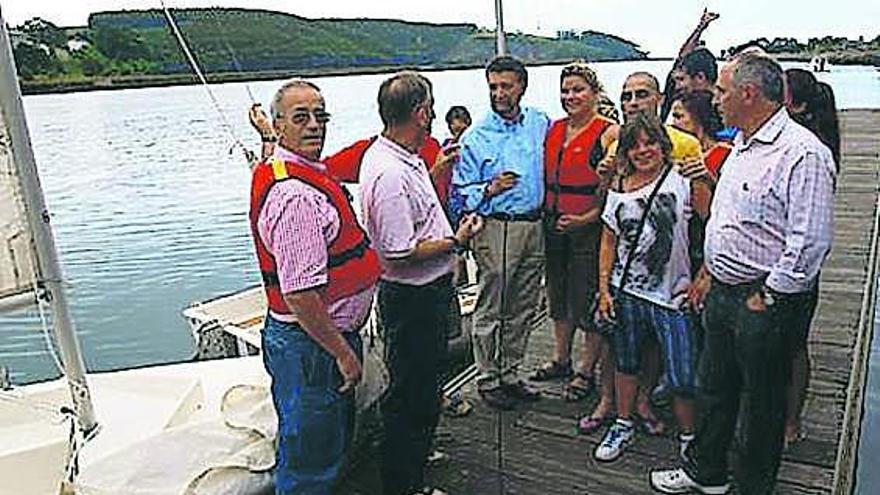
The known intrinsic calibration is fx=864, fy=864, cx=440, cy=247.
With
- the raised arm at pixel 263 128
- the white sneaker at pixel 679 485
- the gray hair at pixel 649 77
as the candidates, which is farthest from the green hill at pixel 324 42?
the white sneaker at pixel 679 485

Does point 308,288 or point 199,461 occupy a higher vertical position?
point 308,288

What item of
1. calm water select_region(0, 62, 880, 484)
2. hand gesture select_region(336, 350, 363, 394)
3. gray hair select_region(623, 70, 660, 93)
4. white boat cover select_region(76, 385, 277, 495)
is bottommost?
calm water select_region(0, 62, 880, 484)

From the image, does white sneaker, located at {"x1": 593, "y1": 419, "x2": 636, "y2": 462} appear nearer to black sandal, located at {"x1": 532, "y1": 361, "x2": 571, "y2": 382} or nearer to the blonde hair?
black sandal, located at {"x1": 532, "y1": 361, "x2": 571, "y2": 382}

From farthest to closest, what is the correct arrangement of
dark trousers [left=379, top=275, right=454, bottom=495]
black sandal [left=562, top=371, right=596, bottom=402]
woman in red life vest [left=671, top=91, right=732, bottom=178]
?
black sandal [left=562, top=371, right=596, bottom=402] → woman in red life vest [left=671, top=91, right=732, bottom=178] → dark trousers [left=379, top=275, right=454, bottom=495]

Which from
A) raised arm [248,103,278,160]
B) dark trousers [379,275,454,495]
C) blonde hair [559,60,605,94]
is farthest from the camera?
blonde hair [559,60,605,94]

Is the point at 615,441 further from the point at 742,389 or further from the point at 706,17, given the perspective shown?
the point at 706,17

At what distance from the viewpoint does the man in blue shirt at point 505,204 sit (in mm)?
3504

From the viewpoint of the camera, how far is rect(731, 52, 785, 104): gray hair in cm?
245

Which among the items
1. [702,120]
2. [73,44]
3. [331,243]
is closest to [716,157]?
[702,120]

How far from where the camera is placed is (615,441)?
3.31 metres

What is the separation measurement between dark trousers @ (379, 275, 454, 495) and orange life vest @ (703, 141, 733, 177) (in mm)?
1022

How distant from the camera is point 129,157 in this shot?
28625 millimetres

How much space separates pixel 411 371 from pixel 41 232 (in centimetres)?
152

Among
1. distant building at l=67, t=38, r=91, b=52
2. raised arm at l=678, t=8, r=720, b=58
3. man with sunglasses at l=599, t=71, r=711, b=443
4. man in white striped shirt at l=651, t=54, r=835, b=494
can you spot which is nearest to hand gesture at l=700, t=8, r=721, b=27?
raised arm at l=678, t=8, r=720, b=58
